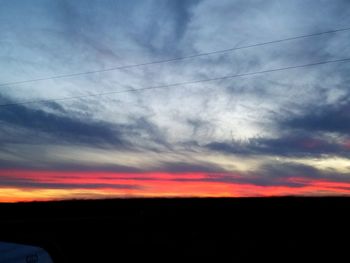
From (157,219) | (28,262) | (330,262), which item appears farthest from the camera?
(157,219)

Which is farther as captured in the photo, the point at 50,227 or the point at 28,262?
the point at 50,227

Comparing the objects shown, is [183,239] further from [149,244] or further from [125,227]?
[125,227]

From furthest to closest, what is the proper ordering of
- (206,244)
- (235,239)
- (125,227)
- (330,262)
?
(125,227)
(235,239)
(206,244)
(330,262)

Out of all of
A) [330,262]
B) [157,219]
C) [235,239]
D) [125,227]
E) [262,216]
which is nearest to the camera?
[330,262]

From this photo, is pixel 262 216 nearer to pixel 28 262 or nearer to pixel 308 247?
pixel 308 247

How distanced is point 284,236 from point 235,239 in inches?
124

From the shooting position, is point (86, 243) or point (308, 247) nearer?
point (308, 247)

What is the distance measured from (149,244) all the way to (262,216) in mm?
15893

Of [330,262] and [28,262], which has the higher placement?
[28,262]

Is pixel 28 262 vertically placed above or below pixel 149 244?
above

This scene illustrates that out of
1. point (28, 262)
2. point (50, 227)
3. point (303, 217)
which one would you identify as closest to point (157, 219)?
point (50, 227)

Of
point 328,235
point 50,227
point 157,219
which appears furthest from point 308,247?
point 50,227

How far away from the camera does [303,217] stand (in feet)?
89.7

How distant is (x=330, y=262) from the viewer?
13.1 m
